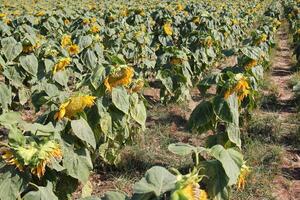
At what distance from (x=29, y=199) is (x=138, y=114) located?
1.71 metres

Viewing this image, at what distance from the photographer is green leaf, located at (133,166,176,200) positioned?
148cm

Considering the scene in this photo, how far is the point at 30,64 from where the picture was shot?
4.29 m

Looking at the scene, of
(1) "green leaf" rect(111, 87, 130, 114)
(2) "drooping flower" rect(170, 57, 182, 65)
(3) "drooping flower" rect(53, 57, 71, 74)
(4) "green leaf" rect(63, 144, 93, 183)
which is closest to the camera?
(4) "green leaf" rect(63, 144, 93, 183)

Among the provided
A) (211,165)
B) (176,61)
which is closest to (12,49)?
(176,61)

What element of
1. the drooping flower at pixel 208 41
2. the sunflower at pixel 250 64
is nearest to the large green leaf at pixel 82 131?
the sunflower at pixel 250 64

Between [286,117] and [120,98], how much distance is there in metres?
3.07

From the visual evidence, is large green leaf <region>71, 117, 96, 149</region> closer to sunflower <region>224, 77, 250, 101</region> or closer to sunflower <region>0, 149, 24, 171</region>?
sunflower <region>0, 149, 24, 171</region>

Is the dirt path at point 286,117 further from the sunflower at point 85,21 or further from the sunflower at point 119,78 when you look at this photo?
the sunflower at point 85,21

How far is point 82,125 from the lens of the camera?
2479mm

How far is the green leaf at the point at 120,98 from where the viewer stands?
3.04 meters

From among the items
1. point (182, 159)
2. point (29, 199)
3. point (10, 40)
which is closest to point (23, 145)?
point (29, 199)

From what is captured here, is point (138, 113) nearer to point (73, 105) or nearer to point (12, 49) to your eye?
point (73, 105)

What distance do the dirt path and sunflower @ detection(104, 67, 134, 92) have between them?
1542 mm

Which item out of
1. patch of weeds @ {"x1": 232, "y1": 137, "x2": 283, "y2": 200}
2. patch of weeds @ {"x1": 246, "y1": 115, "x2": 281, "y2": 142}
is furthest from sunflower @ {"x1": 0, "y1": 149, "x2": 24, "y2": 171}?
patch of weeds @ {"x1": 246, "y1": 115, "x2": 281, "y2": 142}
